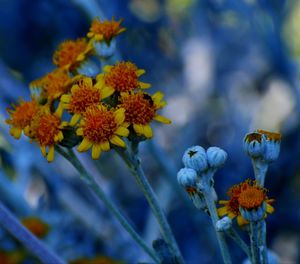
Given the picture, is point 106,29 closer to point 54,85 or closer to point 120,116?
point 54,85

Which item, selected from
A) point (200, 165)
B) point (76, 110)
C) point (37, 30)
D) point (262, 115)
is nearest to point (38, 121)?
point (76, 110)

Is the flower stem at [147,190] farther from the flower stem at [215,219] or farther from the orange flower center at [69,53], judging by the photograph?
the orange flower center at [69,53]

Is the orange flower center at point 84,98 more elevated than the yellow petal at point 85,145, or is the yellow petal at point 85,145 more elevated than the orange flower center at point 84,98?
the orange flower center at point 84,98

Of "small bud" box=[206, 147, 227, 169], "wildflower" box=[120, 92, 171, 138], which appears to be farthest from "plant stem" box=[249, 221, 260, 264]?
"wildflower" box=[120, 92, 171, 138]

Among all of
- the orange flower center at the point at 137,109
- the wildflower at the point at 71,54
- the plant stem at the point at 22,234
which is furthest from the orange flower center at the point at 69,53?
the plant stem at the point at 22,234

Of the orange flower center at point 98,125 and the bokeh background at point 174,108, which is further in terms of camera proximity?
the bokeh background at point 174,108

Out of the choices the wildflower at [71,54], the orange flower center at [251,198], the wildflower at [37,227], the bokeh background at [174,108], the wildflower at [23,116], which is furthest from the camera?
the bokeh background at [174,108]

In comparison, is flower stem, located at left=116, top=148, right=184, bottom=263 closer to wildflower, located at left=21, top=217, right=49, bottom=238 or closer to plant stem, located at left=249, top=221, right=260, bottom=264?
plant stem, located at left=249, top=221, right=260, bottom=264
